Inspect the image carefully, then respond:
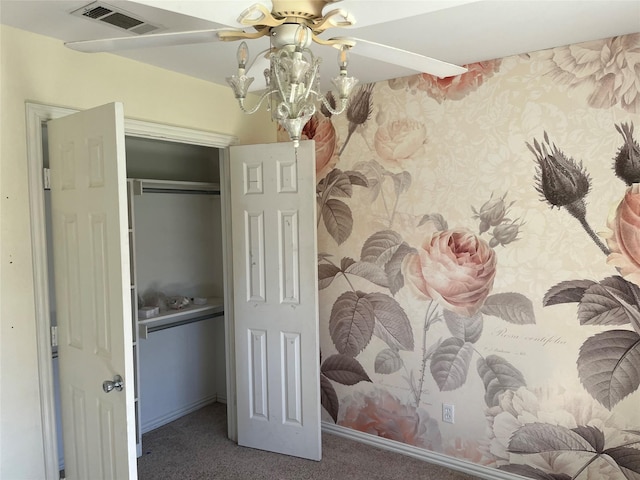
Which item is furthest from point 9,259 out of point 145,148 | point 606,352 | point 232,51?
point 606,352

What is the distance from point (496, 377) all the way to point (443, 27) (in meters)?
1.87

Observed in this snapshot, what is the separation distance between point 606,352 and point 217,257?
2.93 metres

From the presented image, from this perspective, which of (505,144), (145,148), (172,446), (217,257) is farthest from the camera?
(217,257)

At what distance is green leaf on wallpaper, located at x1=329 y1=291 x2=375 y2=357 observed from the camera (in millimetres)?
3230

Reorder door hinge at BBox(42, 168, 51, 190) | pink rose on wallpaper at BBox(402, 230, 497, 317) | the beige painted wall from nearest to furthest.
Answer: the beige painted wall
door hinge at BBox(42, 168, 51, 190)
pink rose on wallpaper at BBox(402, 230, 497, 317)

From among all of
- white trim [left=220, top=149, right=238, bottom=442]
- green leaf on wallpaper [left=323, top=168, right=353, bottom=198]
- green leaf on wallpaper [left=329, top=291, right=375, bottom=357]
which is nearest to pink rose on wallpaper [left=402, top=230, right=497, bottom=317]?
green leaf on wallpaper [left=329, top=291, right=375, bottom=357]

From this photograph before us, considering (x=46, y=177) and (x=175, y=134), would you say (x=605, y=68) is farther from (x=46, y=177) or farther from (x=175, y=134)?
(x=46, y=177)

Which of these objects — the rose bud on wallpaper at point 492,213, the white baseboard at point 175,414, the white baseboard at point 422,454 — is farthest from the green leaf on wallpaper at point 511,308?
the white baseboard at point 175,414

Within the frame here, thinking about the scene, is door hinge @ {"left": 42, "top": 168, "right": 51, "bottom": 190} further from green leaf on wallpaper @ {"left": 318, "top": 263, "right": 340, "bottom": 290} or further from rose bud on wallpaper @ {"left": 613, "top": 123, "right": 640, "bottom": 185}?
rose bud on wallpaper @ {"left": 613, "top": 123, "right": 640, "bottom": 185}

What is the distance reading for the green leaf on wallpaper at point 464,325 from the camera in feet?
9.20

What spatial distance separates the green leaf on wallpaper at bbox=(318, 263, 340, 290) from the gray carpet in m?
1.06

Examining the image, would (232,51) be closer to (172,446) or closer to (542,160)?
(542,160)

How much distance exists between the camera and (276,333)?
3.12 meters

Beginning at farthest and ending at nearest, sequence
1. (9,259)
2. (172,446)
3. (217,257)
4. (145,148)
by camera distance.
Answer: (217,257), (145,148), (172,446), (9,259)
